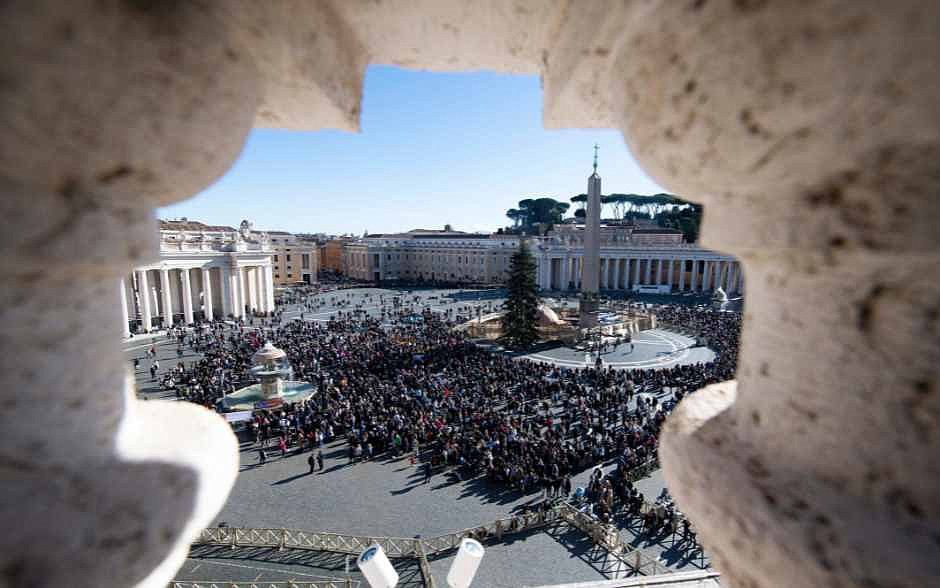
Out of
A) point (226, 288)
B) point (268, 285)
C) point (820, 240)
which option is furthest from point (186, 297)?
point (820, 240)

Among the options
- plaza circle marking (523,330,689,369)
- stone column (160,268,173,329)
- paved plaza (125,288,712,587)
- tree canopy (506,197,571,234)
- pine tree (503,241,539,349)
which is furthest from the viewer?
tree canopy (506,197,571,234)

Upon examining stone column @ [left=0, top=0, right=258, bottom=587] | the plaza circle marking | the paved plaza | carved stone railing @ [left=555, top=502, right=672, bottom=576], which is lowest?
the plaza circle marking

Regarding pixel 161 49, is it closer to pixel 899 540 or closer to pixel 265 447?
pixel 899 540

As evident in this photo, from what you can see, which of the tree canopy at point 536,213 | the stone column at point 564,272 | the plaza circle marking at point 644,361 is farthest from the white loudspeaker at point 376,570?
the tree canopy at point 536,213

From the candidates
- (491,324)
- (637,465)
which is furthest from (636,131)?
(491,324)

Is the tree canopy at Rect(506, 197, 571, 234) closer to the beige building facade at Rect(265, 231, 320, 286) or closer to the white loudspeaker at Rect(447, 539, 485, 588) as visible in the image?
the beige building facade at Rect(265, 231, 320, 286)

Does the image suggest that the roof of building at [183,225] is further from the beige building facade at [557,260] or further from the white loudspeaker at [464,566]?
the white loudspeaker at [464,566]

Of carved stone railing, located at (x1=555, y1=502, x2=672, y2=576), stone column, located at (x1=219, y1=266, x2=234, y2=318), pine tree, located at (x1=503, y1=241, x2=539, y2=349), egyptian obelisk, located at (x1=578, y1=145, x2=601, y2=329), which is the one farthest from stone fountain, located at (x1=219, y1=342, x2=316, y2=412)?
stone column, located at (x1=219, y1=266, x2=234, y2=318)
